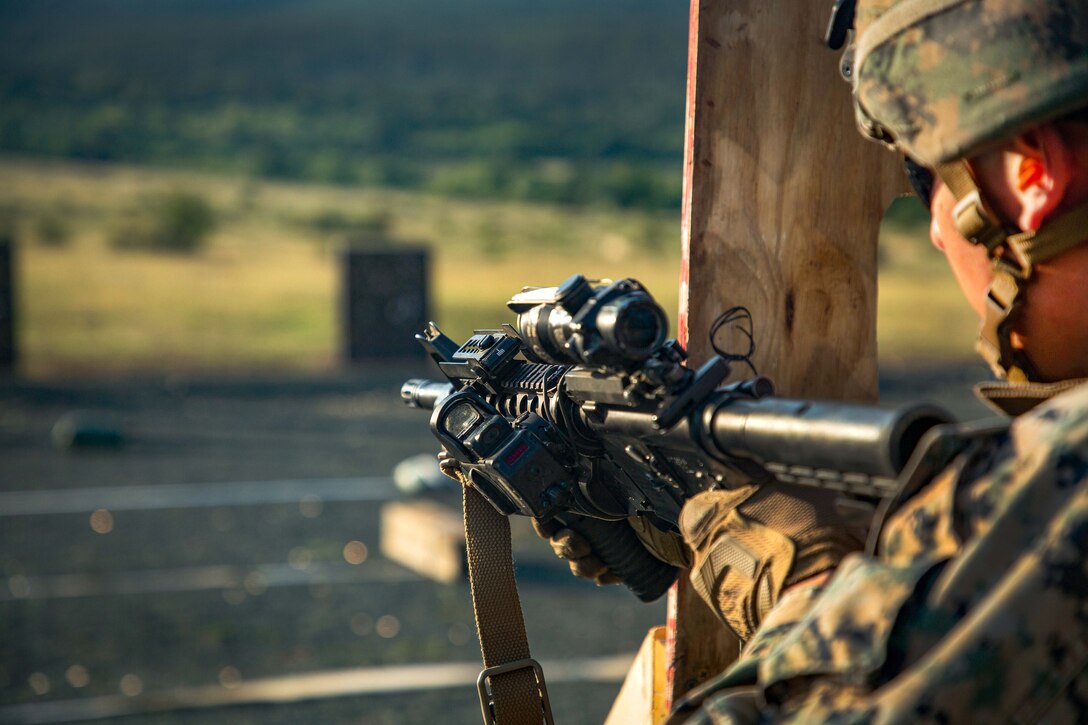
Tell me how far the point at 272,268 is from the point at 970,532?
84.5 feet

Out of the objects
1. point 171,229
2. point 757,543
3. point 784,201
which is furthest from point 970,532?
point 171,229

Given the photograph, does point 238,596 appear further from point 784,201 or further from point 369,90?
point 369,90

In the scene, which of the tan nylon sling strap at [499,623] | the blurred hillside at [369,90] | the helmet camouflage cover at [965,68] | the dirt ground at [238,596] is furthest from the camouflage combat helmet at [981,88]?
the blurred hillside at [369,90]

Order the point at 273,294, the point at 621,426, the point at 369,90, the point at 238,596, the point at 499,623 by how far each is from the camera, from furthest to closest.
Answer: the point at 369,90, the point at 273,294, the point at 238,596, the point at 499,623, the point at 621,426

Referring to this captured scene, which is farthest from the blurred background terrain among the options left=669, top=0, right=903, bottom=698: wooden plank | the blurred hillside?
left=669, top=0, right=903, bottom=698: wooden plank

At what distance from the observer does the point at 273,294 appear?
22.9 m

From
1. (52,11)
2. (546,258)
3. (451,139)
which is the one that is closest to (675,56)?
(451,139)

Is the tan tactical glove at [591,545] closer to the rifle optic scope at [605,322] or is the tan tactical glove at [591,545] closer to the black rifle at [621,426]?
the black rifle at [621,426]

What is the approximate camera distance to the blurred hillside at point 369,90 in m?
43.0

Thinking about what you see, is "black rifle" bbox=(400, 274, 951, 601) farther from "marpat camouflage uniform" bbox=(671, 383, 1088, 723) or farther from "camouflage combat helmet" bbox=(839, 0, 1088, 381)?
"camouflage combat helmet" bbox=(839, 0, 1088, 381)

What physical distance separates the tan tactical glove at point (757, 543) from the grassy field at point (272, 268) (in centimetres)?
1390

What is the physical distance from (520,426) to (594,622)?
490cm

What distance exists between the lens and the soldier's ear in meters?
1.61

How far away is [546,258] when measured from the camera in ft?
94.9
